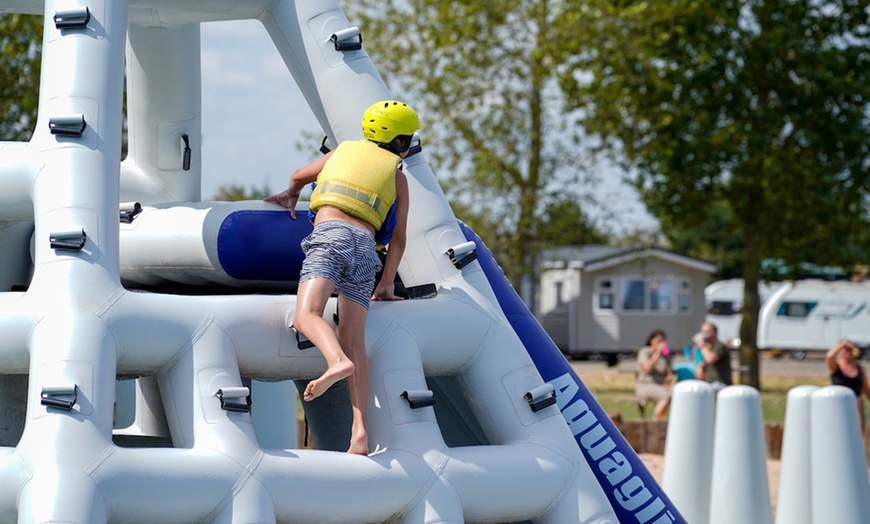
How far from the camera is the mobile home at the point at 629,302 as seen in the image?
125 feet

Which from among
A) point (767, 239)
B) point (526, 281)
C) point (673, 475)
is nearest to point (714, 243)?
point (526, 281)

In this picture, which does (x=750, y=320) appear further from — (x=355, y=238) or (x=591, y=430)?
(x=355, y=238)

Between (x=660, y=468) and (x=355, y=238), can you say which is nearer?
(x=355, y=238)

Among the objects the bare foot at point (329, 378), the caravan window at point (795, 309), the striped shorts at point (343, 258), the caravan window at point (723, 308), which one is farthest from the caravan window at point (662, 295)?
the bare foot at point (329, 378)

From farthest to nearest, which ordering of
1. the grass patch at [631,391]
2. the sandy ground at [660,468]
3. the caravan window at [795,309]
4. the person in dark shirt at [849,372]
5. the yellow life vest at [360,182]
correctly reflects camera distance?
the caravan window at [795,309] → the grass patch at [631,391] → the person in dark shirt at [849,372] → the sandy ground at [660,468] → the yellow life vest at [360,182]

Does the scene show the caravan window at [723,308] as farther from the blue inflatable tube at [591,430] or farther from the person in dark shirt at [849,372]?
the blue inflatable tube at [591,430]

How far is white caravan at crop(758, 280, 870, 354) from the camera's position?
3753 centimetres

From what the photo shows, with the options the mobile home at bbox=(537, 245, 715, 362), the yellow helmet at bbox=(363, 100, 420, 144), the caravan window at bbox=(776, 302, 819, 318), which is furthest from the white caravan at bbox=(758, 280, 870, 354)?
the yellow helmet at bbox=(363, 100, 420, 144)

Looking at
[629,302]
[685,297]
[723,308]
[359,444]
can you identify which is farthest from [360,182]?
[723,308]

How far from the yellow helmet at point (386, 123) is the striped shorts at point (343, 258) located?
43cm

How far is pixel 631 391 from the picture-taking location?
78.7 feet

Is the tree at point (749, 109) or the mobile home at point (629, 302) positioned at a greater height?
the tree at point (749, 109)

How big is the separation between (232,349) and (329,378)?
0.41m

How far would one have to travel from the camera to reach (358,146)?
205 inches
